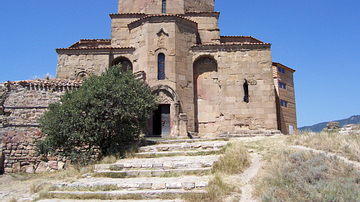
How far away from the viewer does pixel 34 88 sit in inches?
623

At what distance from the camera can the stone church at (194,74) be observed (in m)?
17.2

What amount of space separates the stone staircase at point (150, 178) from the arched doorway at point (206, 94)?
5490 millimetres

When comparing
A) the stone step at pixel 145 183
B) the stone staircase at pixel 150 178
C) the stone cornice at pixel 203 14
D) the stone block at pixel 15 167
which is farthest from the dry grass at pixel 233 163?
the stone cornice at pixel 203 14

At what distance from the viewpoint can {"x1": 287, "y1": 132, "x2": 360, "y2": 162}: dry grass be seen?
26.8 feet

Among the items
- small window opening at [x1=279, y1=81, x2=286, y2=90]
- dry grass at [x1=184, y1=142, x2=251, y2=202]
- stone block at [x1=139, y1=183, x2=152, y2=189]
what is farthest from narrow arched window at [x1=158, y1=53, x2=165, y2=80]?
stone block at [x1=139, y1=183, x2=152, y2=189]

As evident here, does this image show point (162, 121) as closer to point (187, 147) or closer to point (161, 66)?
point (161, 66)

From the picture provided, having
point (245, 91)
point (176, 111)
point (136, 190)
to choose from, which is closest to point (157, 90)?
point (176, 111)

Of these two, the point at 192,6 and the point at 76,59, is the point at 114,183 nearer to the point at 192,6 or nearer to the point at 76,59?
the point at 76,59

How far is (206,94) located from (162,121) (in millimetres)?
3467

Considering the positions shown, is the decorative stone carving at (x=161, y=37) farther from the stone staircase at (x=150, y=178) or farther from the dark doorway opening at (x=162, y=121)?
the stone staircase at (x=150, y=178)

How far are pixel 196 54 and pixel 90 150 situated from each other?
30.0 feet

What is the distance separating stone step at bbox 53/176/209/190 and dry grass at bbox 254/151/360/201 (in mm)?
1685

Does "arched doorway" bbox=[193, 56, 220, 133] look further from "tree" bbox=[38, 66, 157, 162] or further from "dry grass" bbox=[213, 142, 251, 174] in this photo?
"dry grass" bbox=[213, 142, 251, 174]

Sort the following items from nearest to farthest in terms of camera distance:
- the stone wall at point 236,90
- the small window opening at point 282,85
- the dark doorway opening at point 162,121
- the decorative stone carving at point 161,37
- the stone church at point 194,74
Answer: the dark doorway opening at point 162,121, the stone church at point 194,74, the stone wall at point 236,90, the decorative stone carving at point 161,37, the small window opening at point 282,85
